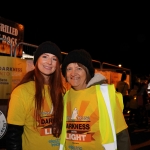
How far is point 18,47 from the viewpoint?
279 inches

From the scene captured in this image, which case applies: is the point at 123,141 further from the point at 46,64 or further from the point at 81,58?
the point at 46,64

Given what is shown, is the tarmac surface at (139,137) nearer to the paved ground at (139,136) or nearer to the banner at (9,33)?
the paved ground at (139,136)

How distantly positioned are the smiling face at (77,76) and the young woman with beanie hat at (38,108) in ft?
0.69

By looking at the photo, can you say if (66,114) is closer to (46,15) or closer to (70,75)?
(70,75)

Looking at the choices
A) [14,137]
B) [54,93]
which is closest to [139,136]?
[54,93]

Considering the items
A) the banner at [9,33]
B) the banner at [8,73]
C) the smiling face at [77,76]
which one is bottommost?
the smiling face at [77,76]

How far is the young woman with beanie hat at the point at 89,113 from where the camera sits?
2557 mm

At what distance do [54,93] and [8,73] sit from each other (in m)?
A: 3.12

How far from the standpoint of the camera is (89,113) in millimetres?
2664

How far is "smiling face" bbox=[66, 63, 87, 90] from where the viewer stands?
2836mm

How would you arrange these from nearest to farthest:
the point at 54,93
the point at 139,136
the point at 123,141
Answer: the point at 123,141 → the point at 54,93 → the point at 139,136

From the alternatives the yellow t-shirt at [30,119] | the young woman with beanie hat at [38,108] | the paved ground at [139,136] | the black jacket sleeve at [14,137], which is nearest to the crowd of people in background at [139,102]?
the paved ground at [139,136]

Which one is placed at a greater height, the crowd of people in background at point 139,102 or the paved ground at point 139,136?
the crowd of people in background at point 139,102

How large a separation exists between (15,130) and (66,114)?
18.0 inches
